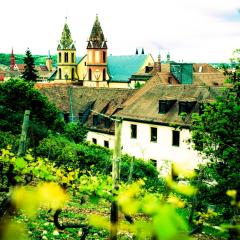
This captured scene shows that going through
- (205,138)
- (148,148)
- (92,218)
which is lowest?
(148,148)

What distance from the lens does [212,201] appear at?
47.8 ft

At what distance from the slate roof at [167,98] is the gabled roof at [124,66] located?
49.7 meters

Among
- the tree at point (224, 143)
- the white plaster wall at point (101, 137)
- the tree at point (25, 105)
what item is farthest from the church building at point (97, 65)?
the tree at point (224, 143)

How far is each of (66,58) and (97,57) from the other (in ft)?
37.0

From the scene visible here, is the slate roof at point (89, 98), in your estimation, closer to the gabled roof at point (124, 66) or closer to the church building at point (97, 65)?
the church building at point (97, 65)

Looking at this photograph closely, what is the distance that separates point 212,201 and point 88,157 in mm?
8669

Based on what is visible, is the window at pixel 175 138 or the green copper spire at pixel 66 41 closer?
the window at pixel 175 138

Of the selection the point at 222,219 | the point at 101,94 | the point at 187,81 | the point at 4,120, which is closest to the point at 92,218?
the point at 222,219

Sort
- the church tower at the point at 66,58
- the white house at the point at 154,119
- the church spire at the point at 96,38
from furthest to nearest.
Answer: the church tower at the point at 66,58, the church spire at the point at 96,38, the white house at the point at 154,119

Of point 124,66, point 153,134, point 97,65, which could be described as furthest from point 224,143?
point 124,66


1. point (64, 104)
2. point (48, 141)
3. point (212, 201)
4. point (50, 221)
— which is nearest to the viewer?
point (50, 221)

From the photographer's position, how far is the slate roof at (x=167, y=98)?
28219mm

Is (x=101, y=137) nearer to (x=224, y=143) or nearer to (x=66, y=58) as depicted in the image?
(x=224, y=143)

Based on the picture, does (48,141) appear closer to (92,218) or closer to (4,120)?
(4,120)
